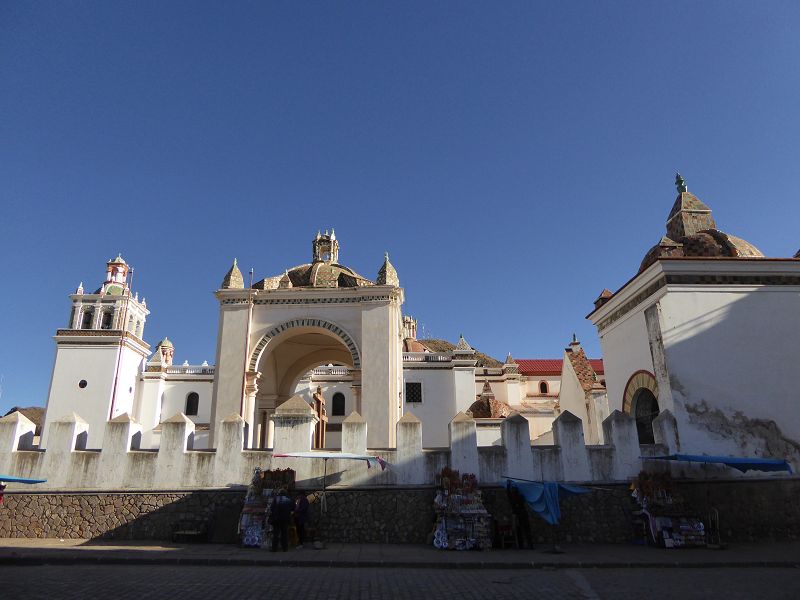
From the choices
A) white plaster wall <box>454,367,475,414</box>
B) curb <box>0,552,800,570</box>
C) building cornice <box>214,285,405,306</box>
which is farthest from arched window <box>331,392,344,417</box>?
curb <box>0,552,800,570</box>

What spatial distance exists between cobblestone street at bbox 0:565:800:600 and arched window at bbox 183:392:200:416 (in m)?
26.2

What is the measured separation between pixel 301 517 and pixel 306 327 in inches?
281

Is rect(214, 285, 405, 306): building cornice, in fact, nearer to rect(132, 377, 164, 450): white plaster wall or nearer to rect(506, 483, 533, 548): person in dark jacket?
rect(506, 483, 533, 548): person in dark jacket

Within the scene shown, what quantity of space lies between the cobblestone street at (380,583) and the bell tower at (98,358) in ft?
70.8

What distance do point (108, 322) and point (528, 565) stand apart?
28032mm

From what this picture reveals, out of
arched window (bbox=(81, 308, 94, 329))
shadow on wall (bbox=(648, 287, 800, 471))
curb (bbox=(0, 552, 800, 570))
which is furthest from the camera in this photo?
arched window (bbox=(81, 308, 94, 329))

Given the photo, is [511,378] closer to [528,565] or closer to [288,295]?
[288,295]

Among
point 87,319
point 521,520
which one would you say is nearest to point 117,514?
point 521,520

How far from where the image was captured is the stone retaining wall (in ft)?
32.4

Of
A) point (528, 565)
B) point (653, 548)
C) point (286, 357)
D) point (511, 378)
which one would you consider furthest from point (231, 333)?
point (511, 378)

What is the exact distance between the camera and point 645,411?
42.4 ft

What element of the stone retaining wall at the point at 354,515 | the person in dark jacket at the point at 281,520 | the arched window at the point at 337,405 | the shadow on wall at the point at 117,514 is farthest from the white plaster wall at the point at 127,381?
the person in dark jacket at the point at 281,520

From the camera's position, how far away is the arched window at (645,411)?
1263cm

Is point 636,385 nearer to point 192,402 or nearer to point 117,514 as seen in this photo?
point 117,514
